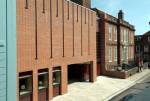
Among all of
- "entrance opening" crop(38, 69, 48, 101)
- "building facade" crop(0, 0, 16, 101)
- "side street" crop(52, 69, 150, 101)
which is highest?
"building facade" crop(0, 0, 16, 101)

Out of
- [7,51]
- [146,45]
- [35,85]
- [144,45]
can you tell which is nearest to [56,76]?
[35,85]

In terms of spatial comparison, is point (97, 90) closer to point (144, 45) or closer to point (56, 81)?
point (56, 81)

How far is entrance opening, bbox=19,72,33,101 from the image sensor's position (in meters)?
20.4

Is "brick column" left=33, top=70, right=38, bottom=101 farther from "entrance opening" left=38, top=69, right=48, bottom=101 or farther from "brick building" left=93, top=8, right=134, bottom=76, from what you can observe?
"brick building" left=93, top=8, right=134, bottom=76

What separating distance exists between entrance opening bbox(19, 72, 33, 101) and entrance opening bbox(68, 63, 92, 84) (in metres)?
12.8

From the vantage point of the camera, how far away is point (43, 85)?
76.4 feet

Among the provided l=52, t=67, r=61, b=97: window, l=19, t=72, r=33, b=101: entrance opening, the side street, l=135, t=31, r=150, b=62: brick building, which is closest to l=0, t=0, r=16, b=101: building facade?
l=19, t=72, r=33, b=101: entrance opening

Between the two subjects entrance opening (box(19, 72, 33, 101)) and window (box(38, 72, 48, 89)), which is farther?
window (box(38, 72, 48, 89))

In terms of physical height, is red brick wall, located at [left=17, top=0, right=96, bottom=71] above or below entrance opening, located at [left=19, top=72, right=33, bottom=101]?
above

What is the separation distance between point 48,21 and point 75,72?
1191cm

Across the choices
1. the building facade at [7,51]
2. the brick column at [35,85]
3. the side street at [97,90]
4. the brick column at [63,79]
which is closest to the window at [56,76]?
the brick column at [63,79]

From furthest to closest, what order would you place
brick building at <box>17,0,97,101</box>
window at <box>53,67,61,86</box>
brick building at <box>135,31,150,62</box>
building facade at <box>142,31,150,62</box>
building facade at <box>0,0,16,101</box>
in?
brick building at <box>135,31,150,62</box>, building facade at <box>142,31,150,62</box>, window at <box>53,67,61,86</box>, brick building at <box>17,0,97,101</box>, building facade at <box>0,0,16,101</box>

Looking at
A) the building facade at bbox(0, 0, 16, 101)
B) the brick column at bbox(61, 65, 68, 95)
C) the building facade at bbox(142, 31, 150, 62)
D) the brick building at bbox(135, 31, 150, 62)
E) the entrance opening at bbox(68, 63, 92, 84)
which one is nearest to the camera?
the building facade at bbox(0, 0, 16, 101)

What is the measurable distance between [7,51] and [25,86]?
11.3 meters
